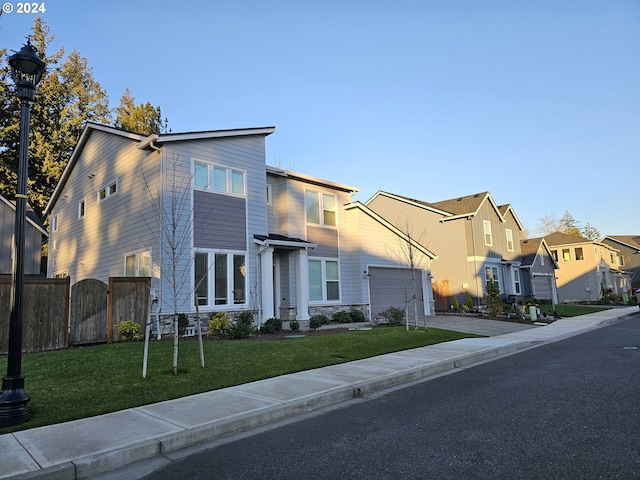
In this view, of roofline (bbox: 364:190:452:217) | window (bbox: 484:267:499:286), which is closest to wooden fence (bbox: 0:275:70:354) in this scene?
roofline (bbox: 364:190:452:217)

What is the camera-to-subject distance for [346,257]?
20.0m

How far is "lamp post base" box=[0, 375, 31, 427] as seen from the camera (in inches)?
216

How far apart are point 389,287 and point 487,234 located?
1266cm

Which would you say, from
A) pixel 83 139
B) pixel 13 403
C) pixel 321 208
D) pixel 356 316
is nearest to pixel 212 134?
pixel 321 208

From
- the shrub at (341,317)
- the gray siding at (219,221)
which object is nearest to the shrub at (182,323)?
the gray siding at (219,221)

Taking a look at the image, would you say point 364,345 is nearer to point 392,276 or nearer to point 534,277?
point 392,276

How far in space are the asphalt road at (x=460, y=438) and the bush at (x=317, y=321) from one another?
8898 millimetres

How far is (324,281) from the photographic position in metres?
18.7

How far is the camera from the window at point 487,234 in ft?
100

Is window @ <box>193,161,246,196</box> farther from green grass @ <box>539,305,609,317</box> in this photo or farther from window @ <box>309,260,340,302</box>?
green grass @ <box>539,305,609,317</box>

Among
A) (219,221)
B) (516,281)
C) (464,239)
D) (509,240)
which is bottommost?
(516,281)

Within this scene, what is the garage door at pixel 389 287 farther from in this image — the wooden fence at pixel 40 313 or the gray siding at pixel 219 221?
the wooden fence at pixel 40 313

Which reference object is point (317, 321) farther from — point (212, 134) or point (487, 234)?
point (487, 234)

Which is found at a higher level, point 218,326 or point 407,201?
point 407,201
